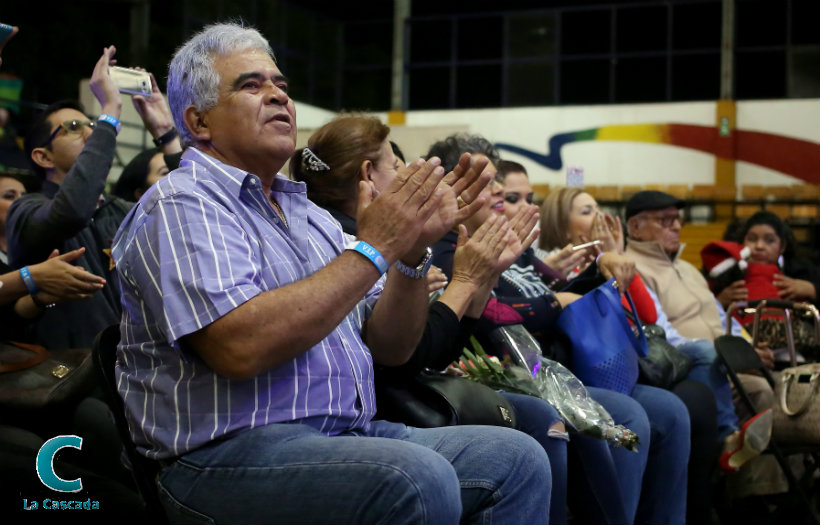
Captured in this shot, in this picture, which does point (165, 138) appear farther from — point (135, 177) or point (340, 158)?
point (340, 158)

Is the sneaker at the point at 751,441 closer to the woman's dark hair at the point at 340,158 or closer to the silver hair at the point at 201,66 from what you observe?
the woman's dark hair at the point at 340,158

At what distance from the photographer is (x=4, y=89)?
14.2m

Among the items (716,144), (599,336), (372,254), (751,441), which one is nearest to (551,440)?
(599,336)

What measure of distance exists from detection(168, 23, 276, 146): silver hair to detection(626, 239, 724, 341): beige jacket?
340cm

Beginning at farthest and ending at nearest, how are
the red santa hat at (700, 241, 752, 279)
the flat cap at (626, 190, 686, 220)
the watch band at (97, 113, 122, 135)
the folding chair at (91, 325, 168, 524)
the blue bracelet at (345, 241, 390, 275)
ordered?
the red santa hat at (700, 241, 752, 279), the flat cap at (626, 190, 686, 220), the watch band at (97, 113, 122, 135), the folding chair at (91, 325, 168, 524), the blue bracelet at (345, 241, 390, 275)

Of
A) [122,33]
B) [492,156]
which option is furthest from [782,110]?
[492,156]

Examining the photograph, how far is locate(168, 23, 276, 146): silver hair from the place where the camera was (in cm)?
209

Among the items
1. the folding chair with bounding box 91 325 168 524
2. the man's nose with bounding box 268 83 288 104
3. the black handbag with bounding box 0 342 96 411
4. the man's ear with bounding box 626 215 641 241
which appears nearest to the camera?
the folding chair with bounding box 91 325 168 524

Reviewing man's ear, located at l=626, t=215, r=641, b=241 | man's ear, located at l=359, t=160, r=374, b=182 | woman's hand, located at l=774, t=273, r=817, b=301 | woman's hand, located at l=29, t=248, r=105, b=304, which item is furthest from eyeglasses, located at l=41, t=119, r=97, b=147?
woman's hand, located at l=774, t=273, r=817, b=301

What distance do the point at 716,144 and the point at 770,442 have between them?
13306mm

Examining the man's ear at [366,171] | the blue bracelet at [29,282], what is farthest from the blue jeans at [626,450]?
the blue bracelet at [29,282]

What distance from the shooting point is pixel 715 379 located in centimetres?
445

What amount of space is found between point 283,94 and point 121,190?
2.01 metres

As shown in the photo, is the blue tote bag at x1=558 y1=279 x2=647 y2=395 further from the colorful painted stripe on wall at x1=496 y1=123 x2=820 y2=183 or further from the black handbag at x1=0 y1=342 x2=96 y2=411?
the colorful painted stripe on wall at x1=496 y1=123 x2=820 y2=183
